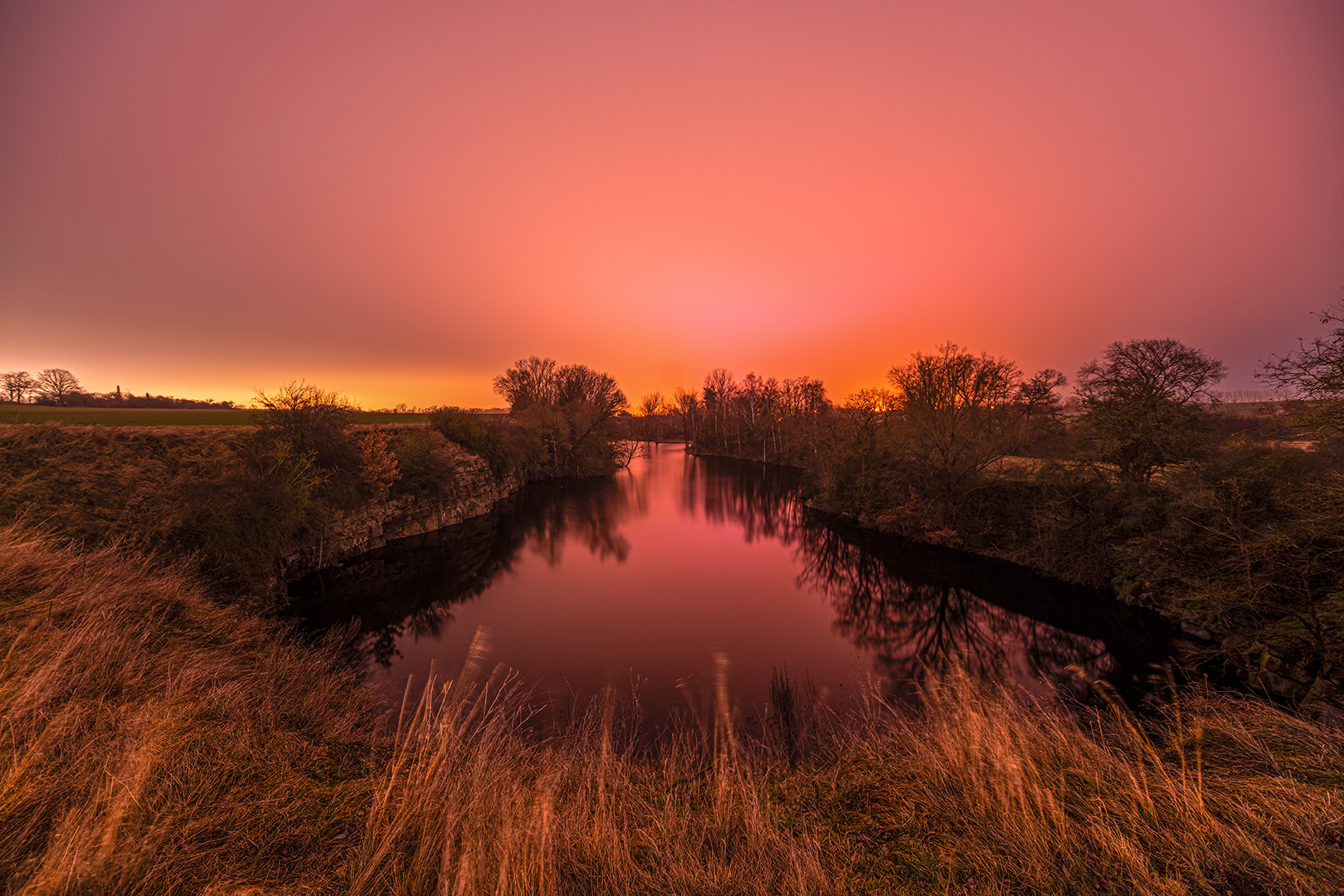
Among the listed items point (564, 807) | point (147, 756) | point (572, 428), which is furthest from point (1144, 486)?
point (572, 428)

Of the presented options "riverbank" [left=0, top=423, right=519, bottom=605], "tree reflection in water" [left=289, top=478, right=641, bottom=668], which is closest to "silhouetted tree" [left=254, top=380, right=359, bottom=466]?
"riverbank" [left=0, top=423, right=519, bottom=605]

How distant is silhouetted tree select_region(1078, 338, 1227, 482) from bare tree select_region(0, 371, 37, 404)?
52955 mm

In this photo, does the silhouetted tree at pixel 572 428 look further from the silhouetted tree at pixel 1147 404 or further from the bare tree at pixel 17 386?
the silhouetted tree at pixel 1147 404

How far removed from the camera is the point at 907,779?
470 cm

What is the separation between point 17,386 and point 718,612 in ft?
133

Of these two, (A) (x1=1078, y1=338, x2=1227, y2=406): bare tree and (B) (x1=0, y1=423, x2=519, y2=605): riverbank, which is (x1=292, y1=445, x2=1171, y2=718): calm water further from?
(A) (x1=1078, y1=338, x2=1227, y2=406): bare tree

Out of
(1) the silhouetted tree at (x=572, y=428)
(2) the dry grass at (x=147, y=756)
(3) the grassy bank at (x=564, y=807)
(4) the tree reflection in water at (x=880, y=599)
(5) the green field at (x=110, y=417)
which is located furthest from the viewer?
(1) the silhouetted tree at (x=572, y=428)

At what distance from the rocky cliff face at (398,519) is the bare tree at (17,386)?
23.2 meters

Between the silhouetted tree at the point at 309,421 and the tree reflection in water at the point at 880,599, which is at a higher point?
the silhouetted tree at the point at 309,421

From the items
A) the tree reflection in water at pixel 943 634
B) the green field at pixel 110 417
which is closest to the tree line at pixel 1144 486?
the tree reflection in water at pixel 943 634

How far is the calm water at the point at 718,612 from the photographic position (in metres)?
10.9

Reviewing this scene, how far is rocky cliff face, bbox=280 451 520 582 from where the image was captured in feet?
54.6

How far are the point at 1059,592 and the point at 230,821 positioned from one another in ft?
69.1

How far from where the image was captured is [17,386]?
23875mm
